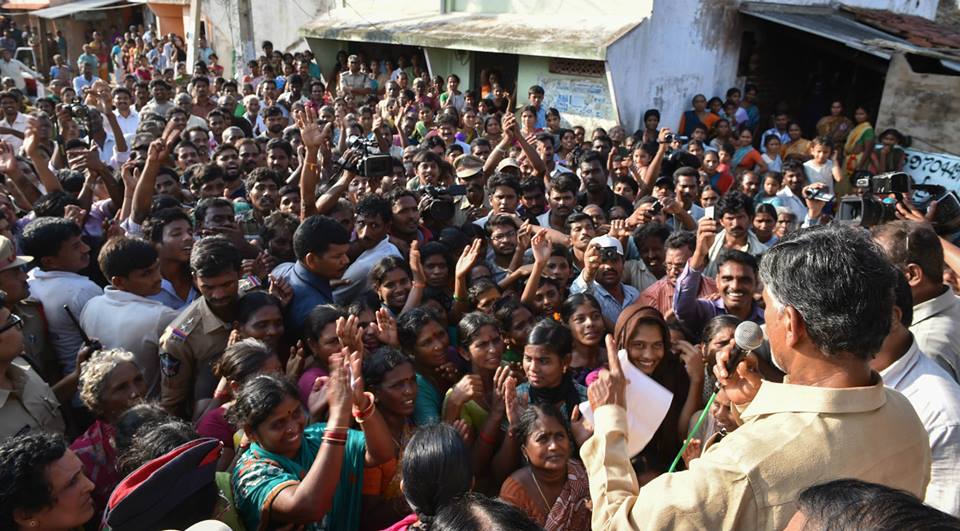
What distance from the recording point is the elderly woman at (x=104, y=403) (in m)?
2.25

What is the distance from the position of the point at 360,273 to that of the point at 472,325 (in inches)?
45.3

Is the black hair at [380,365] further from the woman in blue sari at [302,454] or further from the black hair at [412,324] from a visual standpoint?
the black hair at [412,324]

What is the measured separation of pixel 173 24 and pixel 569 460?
22885 mm

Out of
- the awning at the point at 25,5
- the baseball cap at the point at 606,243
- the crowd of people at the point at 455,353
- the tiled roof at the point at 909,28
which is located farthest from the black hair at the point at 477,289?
the awning at the point at 25,5

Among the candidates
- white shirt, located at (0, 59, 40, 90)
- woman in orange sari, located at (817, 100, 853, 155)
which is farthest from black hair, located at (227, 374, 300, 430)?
white shirt, located at (0, 59, 40, 90)

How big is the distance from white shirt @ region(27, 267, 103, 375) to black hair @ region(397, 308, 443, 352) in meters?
1.55

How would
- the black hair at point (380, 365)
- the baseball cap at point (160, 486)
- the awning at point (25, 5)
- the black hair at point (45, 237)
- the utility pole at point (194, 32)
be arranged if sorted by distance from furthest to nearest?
the awning at point (25, 5)
the utility pole at point (194, 32)
the black hair at point (45, 237)
the black hair at point (380, 365)
the baseball cap at point (160, 486)

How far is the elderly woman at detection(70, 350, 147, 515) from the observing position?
2255mm

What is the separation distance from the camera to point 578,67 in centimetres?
1055

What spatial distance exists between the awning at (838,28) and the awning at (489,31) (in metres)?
2.22

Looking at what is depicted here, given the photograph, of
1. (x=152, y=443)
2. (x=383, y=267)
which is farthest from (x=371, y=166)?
(x=152, y=443)

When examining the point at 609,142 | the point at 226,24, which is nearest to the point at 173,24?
the point at 226,24

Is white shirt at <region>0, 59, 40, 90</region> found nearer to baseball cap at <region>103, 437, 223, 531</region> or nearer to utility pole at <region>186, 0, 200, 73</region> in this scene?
utility pole at <region>186, 0, 200, 73</region>

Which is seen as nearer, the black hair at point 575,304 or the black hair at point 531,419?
the black hair at point 531,419
